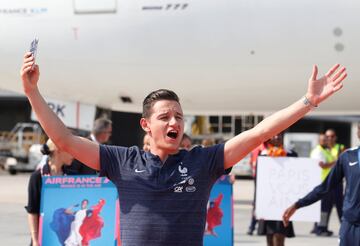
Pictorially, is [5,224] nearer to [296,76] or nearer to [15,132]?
[296,76]

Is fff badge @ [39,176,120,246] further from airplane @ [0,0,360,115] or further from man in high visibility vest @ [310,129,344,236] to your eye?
man in high visibility vest @ [310,129,344,236]

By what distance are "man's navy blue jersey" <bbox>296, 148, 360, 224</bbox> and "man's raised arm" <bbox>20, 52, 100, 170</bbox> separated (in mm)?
2910

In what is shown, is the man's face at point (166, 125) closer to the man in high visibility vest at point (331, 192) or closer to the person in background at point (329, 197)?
the person in background at point (329, 197)

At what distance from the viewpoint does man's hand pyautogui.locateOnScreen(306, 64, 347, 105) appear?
333cm

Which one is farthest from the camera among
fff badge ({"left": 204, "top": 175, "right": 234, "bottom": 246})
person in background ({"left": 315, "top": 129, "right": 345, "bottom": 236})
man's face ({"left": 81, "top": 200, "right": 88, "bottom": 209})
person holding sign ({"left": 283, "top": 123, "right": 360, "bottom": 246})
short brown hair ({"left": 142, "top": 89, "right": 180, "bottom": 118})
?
person in background ({"left": 315, "top": 129, "right": 345, "bottom": 236})

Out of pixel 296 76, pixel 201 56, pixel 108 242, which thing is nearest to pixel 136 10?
pixel 201 56

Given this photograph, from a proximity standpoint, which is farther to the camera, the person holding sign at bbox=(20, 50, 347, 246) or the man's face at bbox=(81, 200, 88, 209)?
the man's face at bbox=(81, 200, 88, 209)

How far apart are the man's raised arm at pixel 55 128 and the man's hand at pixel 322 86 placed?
3.10 feet

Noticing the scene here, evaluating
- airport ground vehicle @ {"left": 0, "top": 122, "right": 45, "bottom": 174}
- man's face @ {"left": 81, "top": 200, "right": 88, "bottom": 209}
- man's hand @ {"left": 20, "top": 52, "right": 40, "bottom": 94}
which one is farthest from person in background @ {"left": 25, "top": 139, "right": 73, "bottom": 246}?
airport ground vehicle @ {"left": 0, "top": 122, "right": 45, "bottom": 174}

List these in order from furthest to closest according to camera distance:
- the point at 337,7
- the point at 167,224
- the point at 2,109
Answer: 1. the point at 2,109
2. the point at 337,7
3. the point at 167,224

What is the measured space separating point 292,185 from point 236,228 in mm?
2749

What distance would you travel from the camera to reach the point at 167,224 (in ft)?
10.7

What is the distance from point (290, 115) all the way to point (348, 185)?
2895 millimetres

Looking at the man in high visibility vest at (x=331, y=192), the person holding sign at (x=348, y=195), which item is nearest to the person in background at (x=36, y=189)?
the person holding sign at (x=348, y=195)
